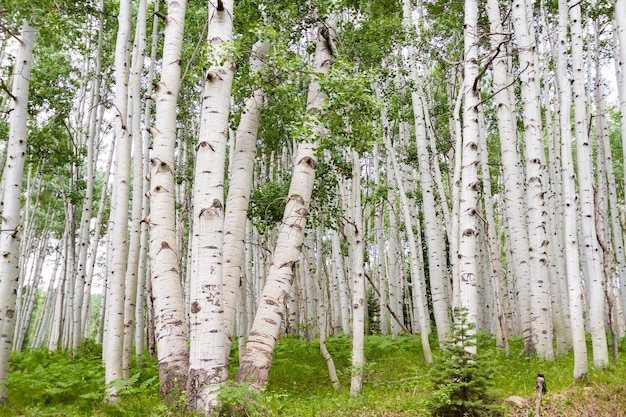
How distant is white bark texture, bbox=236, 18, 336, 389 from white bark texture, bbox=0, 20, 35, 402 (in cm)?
343

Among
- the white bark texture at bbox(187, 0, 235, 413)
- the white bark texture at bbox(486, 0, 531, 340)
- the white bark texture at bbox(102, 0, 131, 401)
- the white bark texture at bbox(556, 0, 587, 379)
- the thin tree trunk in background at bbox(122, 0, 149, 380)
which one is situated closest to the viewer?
the white bark texture at bbox(187, 0, 235, 413)

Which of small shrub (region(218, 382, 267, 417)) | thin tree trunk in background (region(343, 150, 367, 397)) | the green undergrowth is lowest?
the green undergrowth

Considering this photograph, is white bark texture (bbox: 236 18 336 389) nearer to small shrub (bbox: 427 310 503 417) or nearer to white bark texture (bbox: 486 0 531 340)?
small shrub (bbox: 427 310 503 417)

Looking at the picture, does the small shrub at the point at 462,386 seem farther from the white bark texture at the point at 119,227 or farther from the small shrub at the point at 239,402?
the white bark texture at the point at 119,227

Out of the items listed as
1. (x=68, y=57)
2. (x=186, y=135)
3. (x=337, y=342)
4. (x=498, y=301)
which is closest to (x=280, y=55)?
(x=498, y=301)

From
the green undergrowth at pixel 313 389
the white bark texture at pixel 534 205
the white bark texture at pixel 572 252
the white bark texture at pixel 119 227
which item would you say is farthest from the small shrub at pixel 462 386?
the white bark texture at pixel 534 205

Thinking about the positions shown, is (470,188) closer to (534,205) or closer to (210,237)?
(210,237)

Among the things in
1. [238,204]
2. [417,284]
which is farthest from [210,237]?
[417,284]

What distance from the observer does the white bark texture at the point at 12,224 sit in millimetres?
6031

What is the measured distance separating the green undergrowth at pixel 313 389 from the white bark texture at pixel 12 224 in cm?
86

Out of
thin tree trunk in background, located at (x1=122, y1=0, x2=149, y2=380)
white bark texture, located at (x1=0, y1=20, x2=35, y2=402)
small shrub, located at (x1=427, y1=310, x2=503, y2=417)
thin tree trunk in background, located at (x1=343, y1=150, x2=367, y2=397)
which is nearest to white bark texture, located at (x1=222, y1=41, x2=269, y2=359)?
thin tree trunk in background, located at (x1=343, y1=150, x2=367, y2=397)

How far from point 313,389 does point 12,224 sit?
5039 millimetres

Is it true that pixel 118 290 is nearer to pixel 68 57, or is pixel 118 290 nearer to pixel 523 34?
pixel 523 34

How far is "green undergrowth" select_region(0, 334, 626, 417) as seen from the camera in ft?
16.2
